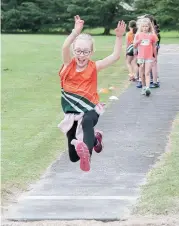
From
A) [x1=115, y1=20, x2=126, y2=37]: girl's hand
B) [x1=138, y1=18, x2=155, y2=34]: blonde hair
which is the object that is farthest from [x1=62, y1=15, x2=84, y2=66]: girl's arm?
[x1=138, y1=18, x2=155, y2=34]: blonde hair

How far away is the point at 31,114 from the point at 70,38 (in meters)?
7.74

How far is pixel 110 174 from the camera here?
9.34 meters

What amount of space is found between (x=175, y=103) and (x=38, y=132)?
4560 mm

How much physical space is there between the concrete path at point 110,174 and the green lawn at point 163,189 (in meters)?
0.16

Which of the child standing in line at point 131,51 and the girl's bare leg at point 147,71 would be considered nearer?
the girl's bare leg at point 147,71

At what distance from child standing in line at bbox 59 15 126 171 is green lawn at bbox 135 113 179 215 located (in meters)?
1.13

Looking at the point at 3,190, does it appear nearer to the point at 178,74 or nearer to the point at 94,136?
the point at 94,136

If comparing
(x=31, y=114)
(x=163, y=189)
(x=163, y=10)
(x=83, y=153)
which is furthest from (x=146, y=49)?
(x=163, y=10)

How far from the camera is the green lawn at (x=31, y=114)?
9734 mm

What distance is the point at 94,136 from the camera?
7.06 metres

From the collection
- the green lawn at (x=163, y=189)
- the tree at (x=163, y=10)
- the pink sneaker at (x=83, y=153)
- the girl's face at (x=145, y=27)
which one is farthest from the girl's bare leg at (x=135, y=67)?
the tree at (x=163, y=10)

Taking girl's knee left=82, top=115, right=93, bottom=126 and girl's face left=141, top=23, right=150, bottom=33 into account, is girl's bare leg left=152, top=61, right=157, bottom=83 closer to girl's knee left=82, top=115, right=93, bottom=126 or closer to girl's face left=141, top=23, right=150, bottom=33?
girl's face left=141, top=23, right=150, bottom=33

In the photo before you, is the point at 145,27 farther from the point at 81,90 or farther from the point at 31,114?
the point at 81,90

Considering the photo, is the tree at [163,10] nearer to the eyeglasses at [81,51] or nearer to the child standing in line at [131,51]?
the child standing in line at [131,51]
